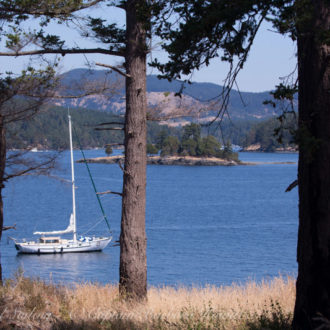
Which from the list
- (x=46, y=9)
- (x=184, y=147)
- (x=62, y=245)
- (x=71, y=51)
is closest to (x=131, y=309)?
(x=71, y=51)

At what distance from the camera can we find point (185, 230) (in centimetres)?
4625

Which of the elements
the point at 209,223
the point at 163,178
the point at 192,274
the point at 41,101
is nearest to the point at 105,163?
the point at 163,178

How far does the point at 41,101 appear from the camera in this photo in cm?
1059

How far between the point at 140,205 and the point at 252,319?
3.12 meters

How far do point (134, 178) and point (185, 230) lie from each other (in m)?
38.0

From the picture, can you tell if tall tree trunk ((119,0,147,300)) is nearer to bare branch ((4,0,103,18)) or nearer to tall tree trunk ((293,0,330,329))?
bare branch ((4,0,103,18))

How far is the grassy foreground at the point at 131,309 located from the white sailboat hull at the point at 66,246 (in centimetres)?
3133

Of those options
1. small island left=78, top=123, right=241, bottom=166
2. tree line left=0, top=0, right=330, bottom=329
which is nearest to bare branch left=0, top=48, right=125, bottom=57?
tree line left=0, top=0, right=330, bottom=329

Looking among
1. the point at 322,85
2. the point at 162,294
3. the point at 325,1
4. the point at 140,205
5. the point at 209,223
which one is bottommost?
the point at 209,223

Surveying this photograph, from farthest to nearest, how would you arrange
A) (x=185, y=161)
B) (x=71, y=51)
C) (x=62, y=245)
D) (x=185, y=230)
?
(x=185, y=161) < (x=185, y=230) < (x=62, y=245) < (x=71, y=51)

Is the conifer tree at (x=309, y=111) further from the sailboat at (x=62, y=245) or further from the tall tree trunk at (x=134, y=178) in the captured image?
the sailboat at (x=62, y=245)

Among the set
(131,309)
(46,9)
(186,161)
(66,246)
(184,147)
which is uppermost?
(46,9)

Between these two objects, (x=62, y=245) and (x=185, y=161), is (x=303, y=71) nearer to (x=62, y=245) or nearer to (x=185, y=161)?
(x=62, y=245)

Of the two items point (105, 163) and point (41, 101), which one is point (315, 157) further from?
point (105, 163)
